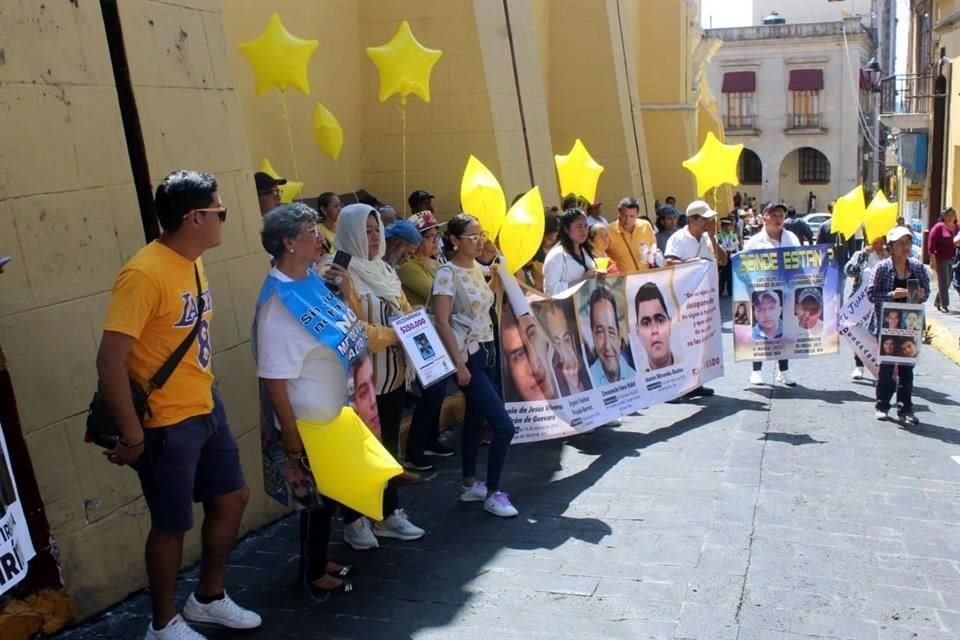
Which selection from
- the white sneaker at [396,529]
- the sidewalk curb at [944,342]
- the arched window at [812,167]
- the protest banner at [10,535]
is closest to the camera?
the protest banner at [10,535]

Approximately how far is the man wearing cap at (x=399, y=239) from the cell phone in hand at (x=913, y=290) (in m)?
4.20

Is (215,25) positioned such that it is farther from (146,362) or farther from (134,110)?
(146,362)

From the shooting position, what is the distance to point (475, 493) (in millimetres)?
6027

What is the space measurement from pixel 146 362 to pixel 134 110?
6.01 ft

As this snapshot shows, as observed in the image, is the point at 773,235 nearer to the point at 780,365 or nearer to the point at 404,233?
the point at 780,365

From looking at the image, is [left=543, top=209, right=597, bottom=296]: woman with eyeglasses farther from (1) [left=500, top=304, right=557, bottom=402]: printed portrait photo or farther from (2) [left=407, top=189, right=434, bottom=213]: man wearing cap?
(2) [left=407, top=189, right=434, bottom=213]: man wearing cap

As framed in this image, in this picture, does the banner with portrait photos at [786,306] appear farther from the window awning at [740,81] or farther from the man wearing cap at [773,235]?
the window awning at [740,81]

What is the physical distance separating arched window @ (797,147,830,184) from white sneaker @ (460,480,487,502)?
167 feet

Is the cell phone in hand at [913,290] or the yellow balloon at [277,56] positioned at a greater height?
the yellow balloon at [277,56]

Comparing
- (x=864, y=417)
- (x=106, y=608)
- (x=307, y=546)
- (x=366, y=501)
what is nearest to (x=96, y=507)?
(x=106, y=608)

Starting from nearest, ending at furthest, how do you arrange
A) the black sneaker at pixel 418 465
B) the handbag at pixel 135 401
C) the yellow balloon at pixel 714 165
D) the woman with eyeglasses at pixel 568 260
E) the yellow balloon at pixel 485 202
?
the handbag at pixel 135 401, the black sneaker at pixel 418 465, the yellow balloon at pixel 485 202, the woman with eyeglasses at pixel 568 260, the yellow balloon at pixel 714 165

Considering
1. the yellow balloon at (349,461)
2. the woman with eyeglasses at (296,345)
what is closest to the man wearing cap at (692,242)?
the woman with eyeglasses at (296,345)

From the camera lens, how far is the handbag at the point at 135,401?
3.62m

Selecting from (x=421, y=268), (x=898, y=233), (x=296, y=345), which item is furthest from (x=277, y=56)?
(x=898, y=233)
